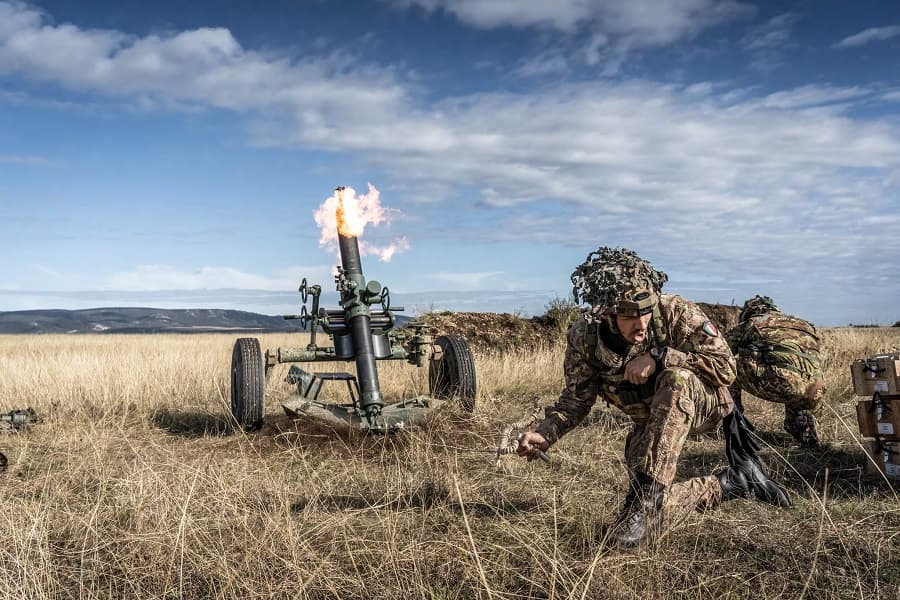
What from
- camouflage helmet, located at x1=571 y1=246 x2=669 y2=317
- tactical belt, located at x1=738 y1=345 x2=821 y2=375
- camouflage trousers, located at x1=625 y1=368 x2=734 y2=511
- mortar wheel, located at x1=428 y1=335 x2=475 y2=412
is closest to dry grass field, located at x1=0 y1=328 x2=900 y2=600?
camouflage trousers, located at x1=625 y1=368 x2=734 y2=511

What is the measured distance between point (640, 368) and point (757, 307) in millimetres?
3697

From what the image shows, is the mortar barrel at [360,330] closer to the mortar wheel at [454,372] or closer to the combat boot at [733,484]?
the mortar wheel at [454,372]

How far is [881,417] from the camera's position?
509 centimetres

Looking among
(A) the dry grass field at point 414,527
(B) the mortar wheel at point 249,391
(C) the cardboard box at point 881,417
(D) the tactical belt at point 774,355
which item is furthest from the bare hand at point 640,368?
(B) the mortar wheel at point 249,391

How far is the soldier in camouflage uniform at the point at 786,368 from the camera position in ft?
20.3

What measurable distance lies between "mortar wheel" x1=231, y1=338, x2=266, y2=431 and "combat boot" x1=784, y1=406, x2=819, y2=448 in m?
4.81

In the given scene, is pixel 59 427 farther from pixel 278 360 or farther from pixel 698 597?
pixel 698 597

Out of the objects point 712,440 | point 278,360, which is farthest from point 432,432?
point 712,440

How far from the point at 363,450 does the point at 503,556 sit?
314 cm

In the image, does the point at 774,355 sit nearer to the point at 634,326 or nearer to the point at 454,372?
the point at 634,326

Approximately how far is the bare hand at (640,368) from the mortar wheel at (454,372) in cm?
406

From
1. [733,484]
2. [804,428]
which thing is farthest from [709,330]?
[804,428]

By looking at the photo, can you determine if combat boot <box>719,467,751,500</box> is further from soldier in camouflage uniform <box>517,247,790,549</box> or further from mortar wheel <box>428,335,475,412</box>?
mortar wheel <box>428,335,475,412</box>

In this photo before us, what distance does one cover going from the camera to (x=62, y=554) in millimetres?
3805
